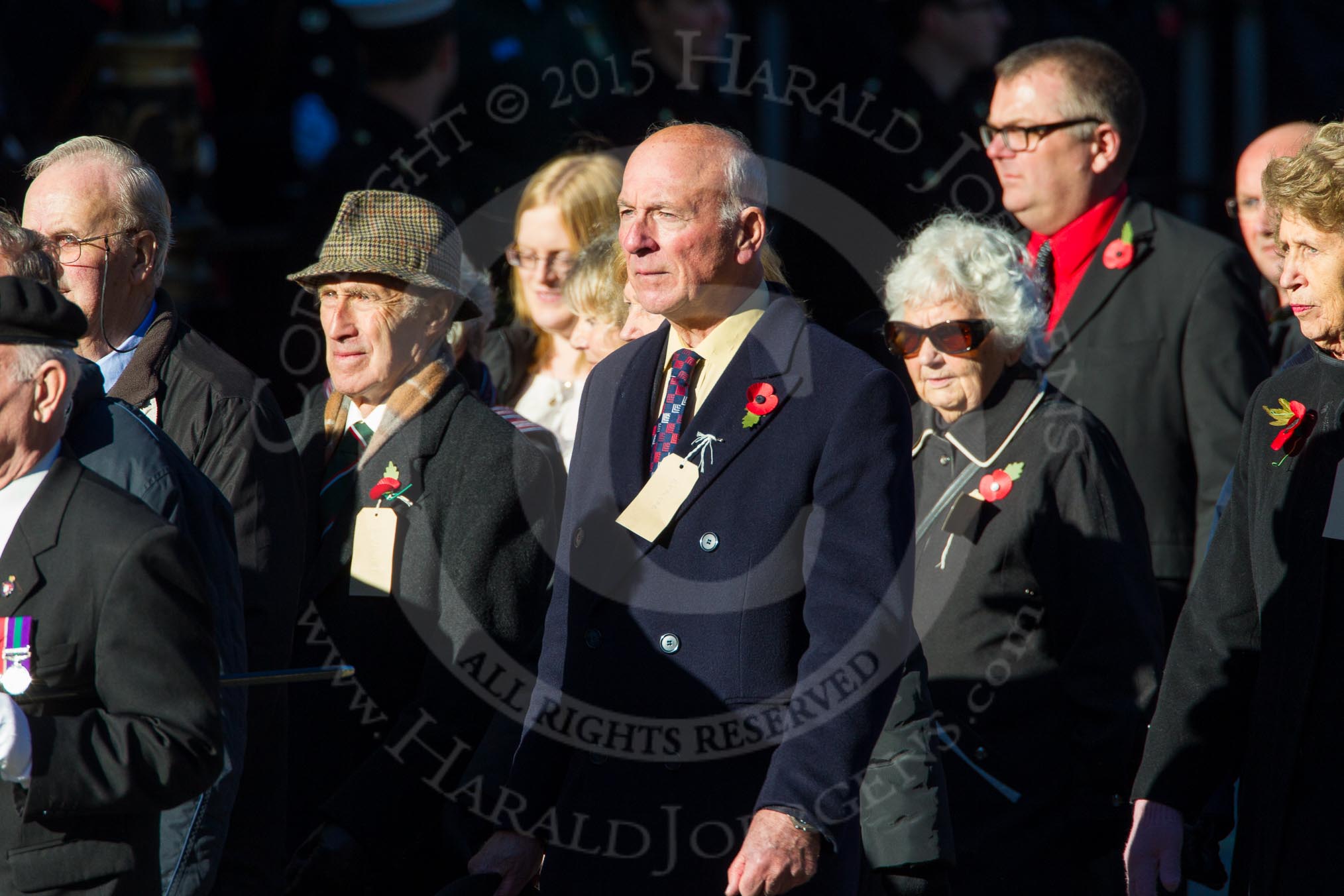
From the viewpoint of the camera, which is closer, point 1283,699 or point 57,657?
point 57,657

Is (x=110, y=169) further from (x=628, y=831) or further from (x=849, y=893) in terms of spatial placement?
(x=849, y=893)

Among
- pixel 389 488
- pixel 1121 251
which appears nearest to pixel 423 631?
pixel 389 488

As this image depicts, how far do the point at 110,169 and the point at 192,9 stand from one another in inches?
180

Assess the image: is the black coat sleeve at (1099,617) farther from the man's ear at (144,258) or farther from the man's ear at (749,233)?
the man's ear at (144,258)

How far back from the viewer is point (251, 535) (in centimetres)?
345

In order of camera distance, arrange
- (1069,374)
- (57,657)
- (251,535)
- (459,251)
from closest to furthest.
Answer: (57,657) < (251,535) < (459,251) < (1069,374)

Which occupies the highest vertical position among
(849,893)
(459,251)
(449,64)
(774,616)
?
→ (449,64)

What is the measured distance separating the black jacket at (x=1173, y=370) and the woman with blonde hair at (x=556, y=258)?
1.41 m

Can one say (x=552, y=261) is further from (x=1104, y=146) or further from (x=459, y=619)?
(x=1104, y=146)

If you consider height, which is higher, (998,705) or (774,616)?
(774,616)

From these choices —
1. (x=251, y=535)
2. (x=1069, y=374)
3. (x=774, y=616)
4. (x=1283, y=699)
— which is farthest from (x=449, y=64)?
(x=1283, y=699)

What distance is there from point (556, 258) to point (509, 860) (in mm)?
2215

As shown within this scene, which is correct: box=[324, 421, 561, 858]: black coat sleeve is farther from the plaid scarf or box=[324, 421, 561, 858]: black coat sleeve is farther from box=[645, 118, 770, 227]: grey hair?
box=[645, 118, 770, 227]: grey hair

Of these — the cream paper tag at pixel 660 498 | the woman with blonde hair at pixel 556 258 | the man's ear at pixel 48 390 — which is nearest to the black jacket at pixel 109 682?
the man's ear at pixel 48 390
